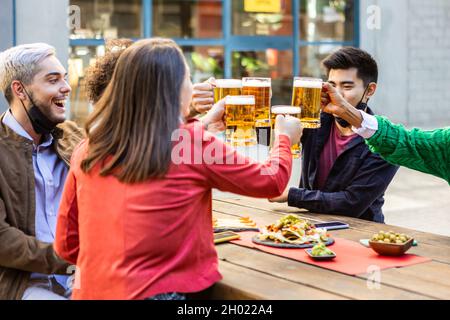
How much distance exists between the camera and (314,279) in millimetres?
2701

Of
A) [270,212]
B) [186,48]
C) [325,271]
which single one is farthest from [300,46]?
[325,271]

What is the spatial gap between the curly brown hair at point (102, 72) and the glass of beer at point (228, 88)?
1.86ft

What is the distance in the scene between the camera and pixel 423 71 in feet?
37.1

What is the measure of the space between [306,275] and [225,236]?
2.11 ft

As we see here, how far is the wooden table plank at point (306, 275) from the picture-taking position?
99.3 inches

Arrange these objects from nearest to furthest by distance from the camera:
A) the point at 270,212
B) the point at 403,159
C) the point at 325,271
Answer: the point at 325,271, the point at 403,159, the point at 270,212

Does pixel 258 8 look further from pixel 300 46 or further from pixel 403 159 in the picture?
pixel 403 159

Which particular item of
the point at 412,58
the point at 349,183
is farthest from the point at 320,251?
the point at 412,58

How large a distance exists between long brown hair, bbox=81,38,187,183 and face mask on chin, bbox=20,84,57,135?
954 millimetres

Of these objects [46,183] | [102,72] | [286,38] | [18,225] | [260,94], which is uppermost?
[286,38]

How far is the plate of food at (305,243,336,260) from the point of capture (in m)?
2.92

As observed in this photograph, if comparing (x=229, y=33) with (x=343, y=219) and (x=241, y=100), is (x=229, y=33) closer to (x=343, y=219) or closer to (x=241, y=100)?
(x=343, y=219)

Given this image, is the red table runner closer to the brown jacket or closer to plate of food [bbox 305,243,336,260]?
plate of food [bbox 305,243,336,260]
